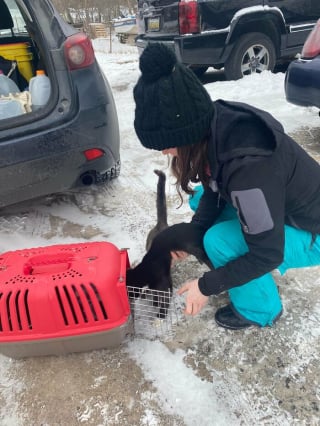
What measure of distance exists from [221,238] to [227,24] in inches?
161

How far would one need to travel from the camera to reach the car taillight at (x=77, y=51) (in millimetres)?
2104

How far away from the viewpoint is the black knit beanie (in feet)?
3.91

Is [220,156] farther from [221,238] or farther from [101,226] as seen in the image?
[101,226]

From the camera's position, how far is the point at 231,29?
475 centimetres

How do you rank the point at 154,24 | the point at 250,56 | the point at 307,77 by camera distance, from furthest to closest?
the point at 250,56
the point at 154,24
the point at 307,77

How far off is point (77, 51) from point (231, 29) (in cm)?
329

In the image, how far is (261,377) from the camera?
5.04ft

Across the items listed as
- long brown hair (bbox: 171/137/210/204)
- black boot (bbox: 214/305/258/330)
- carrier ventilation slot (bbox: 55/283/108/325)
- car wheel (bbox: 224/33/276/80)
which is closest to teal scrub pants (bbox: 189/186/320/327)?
black boot (bbox: 214/305/258/330)

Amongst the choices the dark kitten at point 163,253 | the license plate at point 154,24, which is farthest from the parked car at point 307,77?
the license plate at point 154,24

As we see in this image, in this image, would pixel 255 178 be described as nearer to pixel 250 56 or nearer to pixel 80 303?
pixel 80 303

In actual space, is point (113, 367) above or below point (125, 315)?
below

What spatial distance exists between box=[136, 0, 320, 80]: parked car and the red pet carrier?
3938mm

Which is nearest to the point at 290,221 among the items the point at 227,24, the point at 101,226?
the point at 101,226

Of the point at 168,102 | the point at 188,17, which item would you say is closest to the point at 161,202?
the point at 168,102
